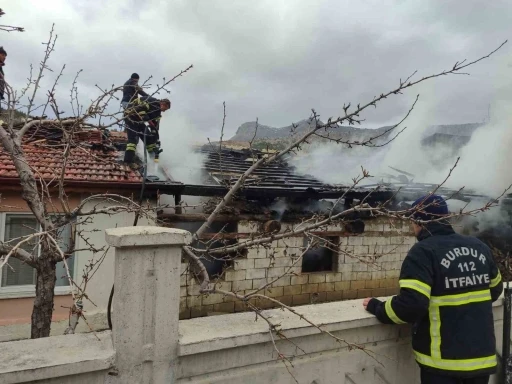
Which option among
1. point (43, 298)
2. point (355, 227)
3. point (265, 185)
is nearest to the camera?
point (43, 298)

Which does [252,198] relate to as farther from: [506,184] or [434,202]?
[506,184]

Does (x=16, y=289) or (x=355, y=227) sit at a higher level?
(x=355, y=227)

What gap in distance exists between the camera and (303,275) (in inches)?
318

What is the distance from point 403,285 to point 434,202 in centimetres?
80

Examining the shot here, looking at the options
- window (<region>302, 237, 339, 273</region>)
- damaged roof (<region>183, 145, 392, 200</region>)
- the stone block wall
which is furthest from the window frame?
window (<region>302, 237, 339, 273</region>)

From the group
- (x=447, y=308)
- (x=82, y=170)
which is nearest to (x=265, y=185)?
(x=82, y=170)

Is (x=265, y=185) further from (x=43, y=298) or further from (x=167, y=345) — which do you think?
(x=167, y=345)

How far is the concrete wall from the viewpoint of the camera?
1.72 m

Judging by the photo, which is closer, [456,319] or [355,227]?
[456,319]

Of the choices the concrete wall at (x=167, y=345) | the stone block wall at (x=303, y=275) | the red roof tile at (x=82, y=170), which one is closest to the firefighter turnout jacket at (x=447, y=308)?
the concrete wall at (x=167, y=345)

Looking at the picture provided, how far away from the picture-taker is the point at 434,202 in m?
2.64

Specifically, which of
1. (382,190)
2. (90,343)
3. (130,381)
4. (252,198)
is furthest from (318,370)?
(382,190)

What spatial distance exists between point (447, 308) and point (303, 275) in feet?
19.6

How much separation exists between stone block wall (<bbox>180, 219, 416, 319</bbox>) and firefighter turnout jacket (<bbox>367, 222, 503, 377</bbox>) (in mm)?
4275
